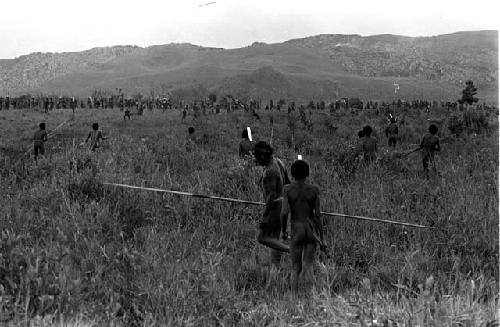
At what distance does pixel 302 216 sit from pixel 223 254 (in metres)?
1.13

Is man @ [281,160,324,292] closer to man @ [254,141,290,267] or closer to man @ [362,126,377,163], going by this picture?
man @ [254,141,290,267]

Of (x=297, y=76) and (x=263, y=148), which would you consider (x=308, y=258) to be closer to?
(x=263, y=148)

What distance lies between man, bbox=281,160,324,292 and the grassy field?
0.26 metres

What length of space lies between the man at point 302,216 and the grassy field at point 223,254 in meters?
0.26

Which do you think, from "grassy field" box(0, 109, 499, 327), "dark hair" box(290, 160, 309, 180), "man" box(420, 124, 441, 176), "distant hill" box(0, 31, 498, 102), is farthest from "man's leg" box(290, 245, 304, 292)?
"distant hill" box(0, 31, 498, 102)

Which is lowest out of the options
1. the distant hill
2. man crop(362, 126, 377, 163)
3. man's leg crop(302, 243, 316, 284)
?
man's leg crop(302, 243, 316, 284)

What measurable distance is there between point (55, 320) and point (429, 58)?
19914 centimetres

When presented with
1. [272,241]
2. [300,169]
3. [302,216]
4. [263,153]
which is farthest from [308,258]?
[263,153]

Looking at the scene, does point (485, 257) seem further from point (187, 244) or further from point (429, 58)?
point (429, 58)

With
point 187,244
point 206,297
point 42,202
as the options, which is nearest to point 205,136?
point 42,202

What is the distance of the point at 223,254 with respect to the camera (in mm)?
5605

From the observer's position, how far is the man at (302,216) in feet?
16.5

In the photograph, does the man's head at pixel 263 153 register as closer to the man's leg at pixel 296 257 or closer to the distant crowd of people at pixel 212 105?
the man's leg at pixel 296 257

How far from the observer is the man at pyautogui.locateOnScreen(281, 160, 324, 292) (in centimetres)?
503
